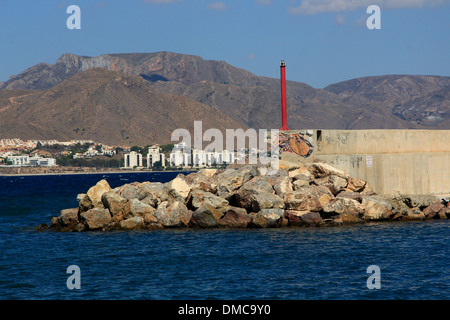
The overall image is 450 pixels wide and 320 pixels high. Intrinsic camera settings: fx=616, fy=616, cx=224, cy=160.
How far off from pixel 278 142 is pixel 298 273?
48.7ft

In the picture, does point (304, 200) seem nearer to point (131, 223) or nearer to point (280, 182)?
point (280, 182)

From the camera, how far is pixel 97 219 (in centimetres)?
3125

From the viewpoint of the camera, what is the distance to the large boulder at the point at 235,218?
3016 centimetres

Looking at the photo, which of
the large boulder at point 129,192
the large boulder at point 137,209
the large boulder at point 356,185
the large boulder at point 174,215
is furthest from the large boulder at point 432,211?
the large boulder at point 129,192

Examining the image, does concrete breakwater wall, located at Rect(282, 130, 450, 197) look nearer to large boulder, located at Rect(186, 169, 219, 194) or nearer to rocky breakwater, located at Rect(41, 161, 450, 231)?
rocky breakwater, located at Rect(41, 161, 450, 231)

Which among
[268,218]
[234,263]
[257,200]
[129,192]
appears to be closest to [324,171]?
[257,200]

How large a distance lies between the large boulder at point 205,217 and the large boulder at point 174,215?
1.43 feet

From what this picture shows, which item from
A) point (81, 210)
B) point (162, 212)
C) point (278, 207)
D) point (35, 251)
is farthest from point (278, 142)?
point (35, 251)

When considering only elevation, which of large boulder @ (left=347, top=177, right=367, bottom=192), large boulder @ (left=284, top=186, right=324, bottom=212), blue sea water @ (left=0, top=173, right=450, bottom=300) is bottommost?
blue sea water @ (left=0, top=173, right=450, bottom=300)

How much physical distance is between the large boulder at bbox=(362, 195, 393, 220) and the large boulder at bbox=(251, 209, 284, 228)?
186 inches

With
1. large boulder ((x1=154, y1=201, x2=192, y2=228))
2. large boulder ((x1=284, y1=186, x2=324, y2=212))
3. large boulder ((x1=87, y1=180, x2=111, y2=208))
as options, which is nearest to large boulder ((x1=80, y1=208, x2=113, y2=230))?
large boulder ((x1=87, y1=180, x2=111, y2=208))

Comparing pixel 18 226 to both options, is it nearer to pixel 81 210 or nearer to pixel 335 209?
pixel 81 210

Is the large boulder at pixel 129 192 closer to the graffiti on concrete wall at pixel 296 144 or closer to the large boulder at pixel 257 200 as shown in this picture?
the large boulder at pixel 257 200

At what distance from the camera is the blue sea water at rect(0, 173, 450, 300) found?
18062 mm
